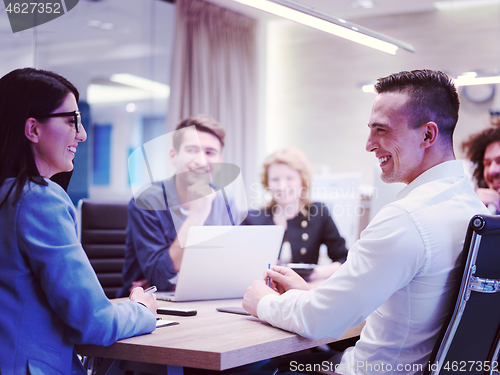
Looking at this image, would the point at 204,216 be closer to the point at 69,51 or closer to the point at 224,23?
the point at 69,51

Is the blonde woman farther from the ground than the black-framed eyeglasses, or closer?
closer

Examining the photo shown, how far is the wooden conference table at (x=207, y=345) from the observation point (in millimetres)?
1123

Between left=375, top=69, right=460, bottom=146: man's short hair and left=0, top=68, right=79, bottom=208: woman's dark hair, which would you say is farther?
left=375, top=69, right=460, bottom=146: man's short hair

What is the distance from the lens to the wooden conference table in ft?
3.68

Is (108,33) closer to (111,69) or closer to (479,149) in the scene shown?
(111,69)

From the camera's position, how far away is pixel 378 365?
4.20 ft

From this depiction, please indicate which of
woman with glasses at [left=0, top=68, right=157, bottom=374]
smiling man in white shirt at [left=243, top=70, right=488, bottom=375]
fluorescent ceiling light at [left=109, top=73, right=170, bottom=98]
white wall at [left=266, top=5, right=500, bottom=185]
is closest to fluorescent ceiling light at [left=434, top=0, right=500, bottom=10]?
white wall at [left=266, top=5, right=500, bottom=185]

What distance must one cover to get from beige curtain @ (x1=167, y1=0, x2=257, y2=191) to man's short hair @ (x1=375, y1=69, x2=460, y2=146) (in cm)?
325

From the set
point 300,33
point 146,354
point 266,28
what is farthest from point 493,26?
point 146,354

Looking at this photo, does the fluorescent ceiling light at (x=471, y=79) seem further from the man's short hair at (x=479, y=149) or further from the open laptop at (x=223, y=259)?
the open laptop at (x=223, y=259)

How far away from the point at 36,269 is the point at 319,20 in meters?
1.79

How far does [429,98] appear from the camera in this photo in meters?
1.39

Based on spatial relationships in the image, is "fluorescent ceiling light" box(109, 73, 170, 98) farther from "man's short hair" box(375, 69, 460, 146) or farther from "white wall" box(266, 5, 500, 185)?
"man's short hair" box(375, 69, 460, 146)

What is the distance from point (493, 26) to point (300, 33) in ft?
6.17
